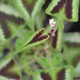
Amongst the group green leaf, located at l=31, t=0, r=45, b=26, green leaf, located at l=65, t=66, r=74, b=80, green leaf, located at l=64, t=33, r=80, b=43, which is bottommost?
green leaf, located at l=65, t=66, r=74, b=80

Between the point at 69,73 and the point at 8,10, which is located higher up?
the point at 8,10

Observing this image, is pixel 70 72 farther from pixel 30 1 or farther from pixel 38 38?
pixel 30 1

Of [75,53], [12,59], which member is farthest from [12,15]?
[75,53]

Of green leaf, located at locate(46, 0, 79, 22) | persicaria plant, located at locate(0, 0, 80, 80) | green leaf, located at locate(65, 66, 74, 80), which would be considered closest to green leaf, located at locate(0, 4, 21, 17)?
persicaria plant, located at locate(0, 0, 80, 80)

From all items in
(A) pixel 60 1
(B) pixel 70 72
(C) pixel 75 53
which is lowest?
(B) pixel 70 72

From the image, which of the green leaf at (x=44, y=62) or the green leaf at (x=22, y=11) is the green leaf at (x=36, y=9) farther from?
the green leaf at (x=44, y=62)

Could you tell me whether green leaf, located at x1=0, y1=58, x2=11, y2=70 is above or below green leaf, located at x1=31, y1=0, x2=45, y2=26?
below

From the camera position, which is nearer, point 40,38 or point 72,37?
point 40,38

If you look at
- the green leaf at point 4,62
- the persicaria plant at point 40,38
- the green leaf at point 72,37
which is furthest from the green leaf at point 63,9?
the green leaf at point 4,62

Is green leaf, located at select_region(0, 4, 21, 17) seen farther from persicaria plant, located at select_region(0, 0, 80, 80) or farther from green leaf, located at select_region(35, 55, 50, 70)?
green leaf, located at select_region(35, 55, 50, 70)

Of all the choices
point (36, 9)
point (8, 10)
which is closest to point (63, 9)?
point (36, 9)

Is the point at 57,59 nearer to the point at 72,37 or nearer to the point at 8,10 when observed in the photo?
the point at 72,37
